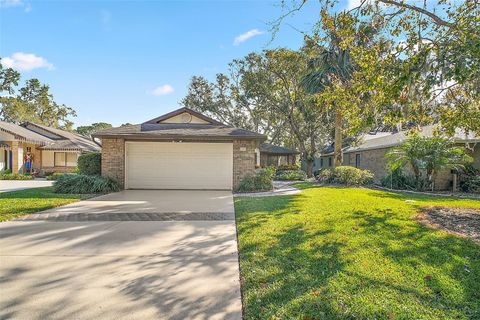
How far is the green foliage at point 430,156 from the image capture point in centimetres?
1162

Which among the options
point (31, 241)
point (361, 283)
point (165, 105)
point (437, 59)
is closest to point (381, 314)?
point (361, 283)

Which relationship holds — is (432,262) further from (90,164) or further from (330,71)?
(330,71)

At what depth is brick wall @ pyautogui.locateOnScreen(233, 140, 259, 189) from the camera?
40.2 ft

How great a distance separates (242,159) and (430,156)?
813 cm

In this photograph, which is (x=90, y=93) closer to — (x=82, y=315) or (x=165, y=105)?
(x=165, y=105)

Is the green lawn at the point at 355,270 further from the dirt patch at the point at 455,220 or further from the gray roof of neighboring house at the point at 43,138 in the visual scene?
the gray roof of neighboring house at the point at 43,138

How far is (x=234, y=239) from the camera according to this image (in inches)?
199

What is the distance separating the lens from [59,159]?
2273 cm

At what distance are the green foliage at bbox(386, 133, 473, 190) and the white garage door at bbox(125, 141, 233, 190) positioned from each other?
7614 millimetres

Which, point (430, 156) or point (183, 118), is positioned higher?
point (183, 118)

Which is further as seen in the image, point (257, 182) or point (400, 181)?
point (400, 181)

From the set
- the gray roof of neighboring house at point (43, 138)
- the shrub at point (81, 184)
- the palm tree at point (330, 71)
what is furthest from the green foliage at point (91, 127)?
the palm tree at point (330, 71)

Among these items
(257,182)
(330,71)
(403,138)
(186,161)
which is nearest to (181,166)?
(186,161)

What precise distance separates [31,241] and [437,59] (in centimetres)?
772
